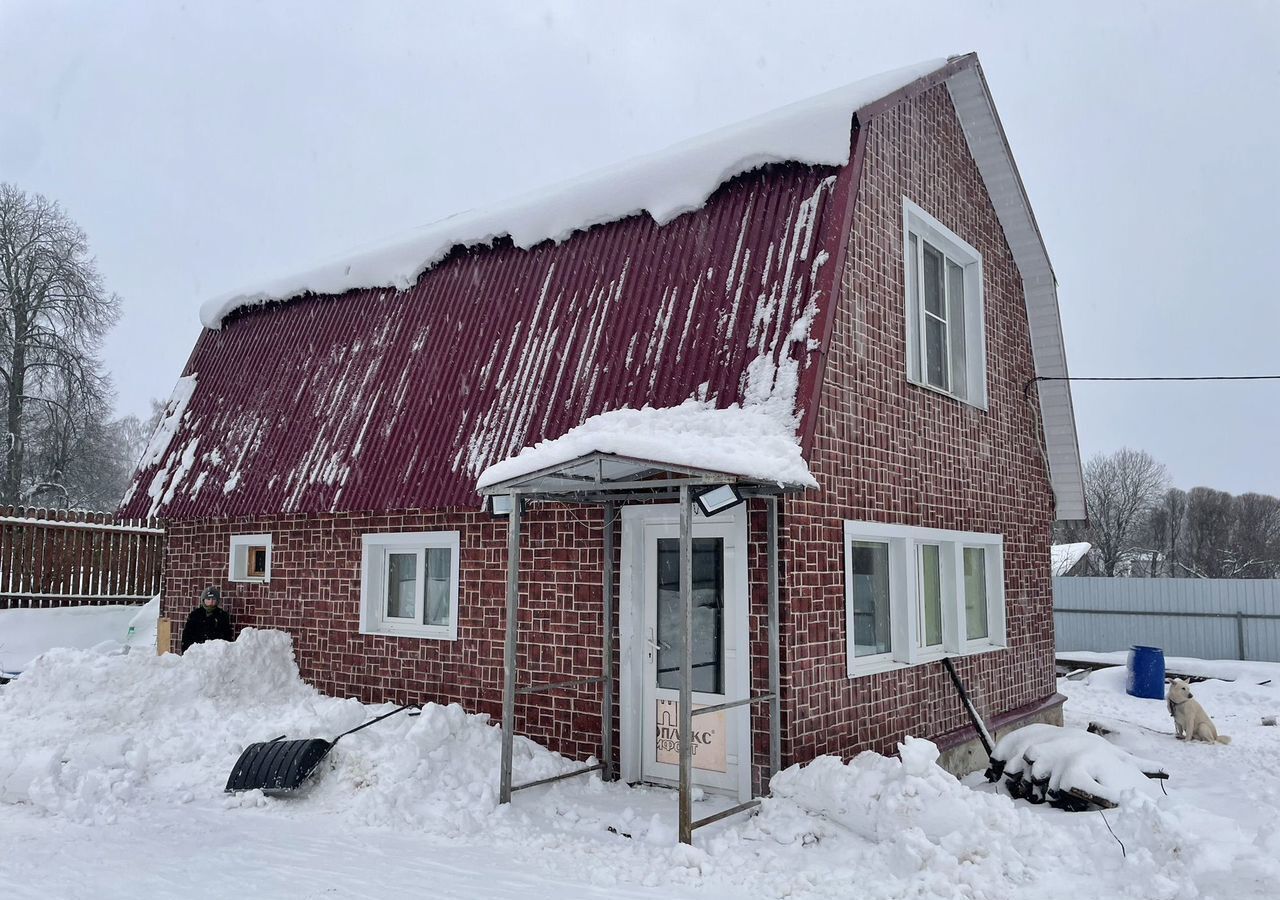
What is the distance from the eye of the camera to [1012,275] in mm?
12234

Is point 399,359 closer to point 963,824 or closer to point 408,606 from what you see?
point 408,606

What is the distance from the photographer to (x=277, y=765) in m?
7.82

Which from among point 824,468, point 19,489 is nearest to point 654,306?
point 824,468

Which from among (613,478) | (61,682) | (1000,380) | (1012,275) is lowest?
(61,682)

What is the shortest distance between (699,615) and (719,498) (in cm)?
164

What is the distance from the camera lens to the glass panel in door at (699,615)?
774 cm

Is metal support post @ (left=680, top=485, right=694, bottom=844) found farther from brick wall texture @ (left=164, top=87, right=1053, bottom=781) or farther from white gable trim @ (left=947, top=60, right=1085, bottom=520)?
white gable trim @ (left=947, top=60, right=1085, bottom=520)

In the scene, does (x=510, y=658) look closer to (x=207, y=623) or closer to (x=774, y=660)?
(x=774, y=660)

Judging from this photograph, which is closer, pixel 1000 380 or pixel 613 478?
pixel 613 478

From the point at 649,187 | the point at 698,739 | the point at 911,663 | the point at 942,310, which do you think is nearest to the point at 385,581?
the point at 698,739

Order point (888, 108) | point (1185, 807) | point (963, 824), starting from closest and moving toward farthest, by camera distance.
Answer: point (963, 824) → point (1185, 807) → point (888, 108)

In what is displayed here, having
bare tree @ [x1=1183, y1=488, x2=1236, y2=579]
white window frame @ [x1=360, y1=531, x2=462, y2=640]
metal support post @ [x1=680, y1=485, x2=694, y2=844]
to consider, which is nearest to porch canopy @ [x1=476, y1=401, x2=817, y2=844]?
metal support post @ [x1=680, y1=485, x2=694, y2=844]

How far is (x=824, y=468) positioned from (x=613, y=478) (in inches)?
71.3

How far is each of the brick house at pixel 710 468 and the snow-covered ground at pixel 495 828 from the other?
828mm
